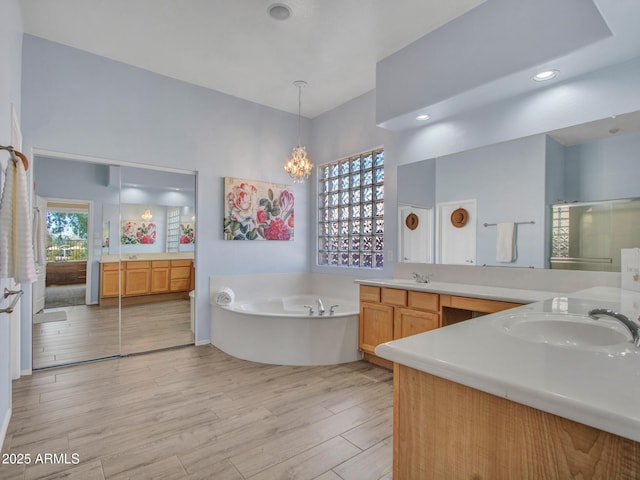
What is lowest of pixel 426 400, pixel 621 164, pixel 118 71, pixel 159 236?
pixel 426 400

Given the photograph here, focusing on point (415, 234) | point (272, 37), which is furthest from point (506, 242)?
point (272, 37)

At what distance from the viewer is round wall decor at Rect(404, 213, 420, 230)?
3502 millimetres

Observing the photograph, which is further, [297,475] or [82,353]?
[82,353]

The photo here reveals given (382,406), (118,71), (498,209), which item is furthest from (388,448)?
(118,71)

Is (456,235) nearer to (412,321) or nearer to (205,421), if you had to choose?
(412,321)

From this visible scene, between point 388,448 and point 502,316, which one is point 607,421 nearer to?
point 502,316

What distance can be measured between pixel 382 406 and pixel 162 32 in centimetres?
366

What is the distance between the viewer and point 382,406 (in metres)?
2.52

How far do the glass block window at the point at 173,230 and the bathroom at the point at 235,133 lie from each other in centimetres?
25

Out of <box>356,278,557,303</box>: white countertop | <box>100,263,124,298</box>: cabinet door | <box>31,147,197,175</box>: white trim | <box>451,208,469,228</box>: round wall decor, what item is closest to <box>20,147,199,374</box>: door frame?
<box>31,147,197,175</box>: white trim

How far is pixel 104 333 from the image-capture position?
3.66 m

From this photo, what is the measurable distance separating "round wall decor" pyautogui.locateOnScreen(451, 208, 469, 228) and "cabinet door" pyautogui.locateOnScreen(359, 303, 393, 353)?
0.98m

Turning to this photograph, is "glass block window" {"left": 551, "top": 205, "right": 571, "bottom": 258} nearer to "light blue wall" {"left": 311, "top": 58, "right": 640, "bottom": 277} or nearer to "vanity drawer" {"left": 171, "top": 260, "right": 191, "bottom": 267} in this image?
"light blue wall" {"left": 311, "top": 58, "right": 640, "bottom": 277}

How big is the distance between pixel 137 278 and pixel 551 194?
411cm
